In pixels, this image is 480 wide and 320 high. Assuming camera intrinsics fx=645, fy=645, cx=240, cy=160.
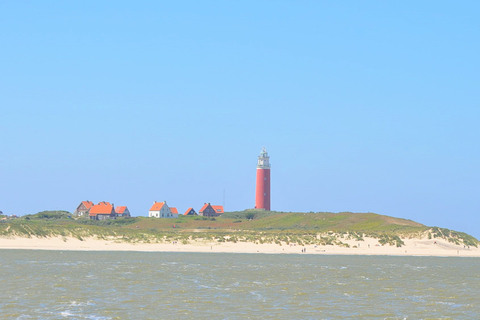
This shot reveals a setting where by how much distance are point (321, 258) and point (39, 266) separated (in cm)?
2301

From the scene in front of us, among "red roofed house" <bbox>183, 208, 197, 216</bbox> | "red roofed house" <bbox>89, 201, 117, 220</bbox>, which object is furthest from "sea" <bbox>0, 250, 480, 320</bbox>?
"red roofed house" <bbox>183, 208, 197, 216</bbox>

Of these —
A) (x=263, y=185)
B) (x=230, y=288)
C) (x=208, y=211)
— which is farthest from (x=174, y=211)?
(x=230, y=288)

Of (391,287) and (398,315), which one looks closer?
(398,315)

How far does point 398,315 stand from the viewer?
82.5ft

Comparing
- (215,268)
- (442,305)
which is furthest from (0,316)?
(215,268)

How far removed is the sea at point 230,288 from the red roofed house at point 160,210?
6579cm

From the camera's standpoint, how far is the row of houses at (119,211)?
113 metres

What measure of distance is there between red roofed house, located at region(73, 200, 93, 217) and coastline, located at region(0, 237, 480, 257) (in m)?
53.7

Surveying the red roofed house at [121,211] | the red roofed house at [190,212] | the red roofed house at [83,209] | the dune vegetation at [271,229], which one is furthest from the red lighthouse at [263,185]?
the red roofed house at [83,209]

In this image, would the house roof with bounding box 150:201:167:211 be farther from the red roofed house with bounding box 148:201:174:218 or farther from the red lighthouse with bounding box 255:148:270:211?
the red lighthouse with bounding box 255:148:270:211

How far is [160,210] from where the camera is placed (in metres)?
117

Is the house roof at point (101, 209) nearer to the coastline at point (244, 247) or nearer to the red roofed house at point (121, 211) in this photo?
the red roofed house at point (121, 211)

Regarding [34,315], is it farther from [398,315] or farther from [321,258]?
[321,258]

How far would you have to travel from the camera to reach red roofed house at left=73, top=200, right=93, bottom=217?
11894 centimetres
